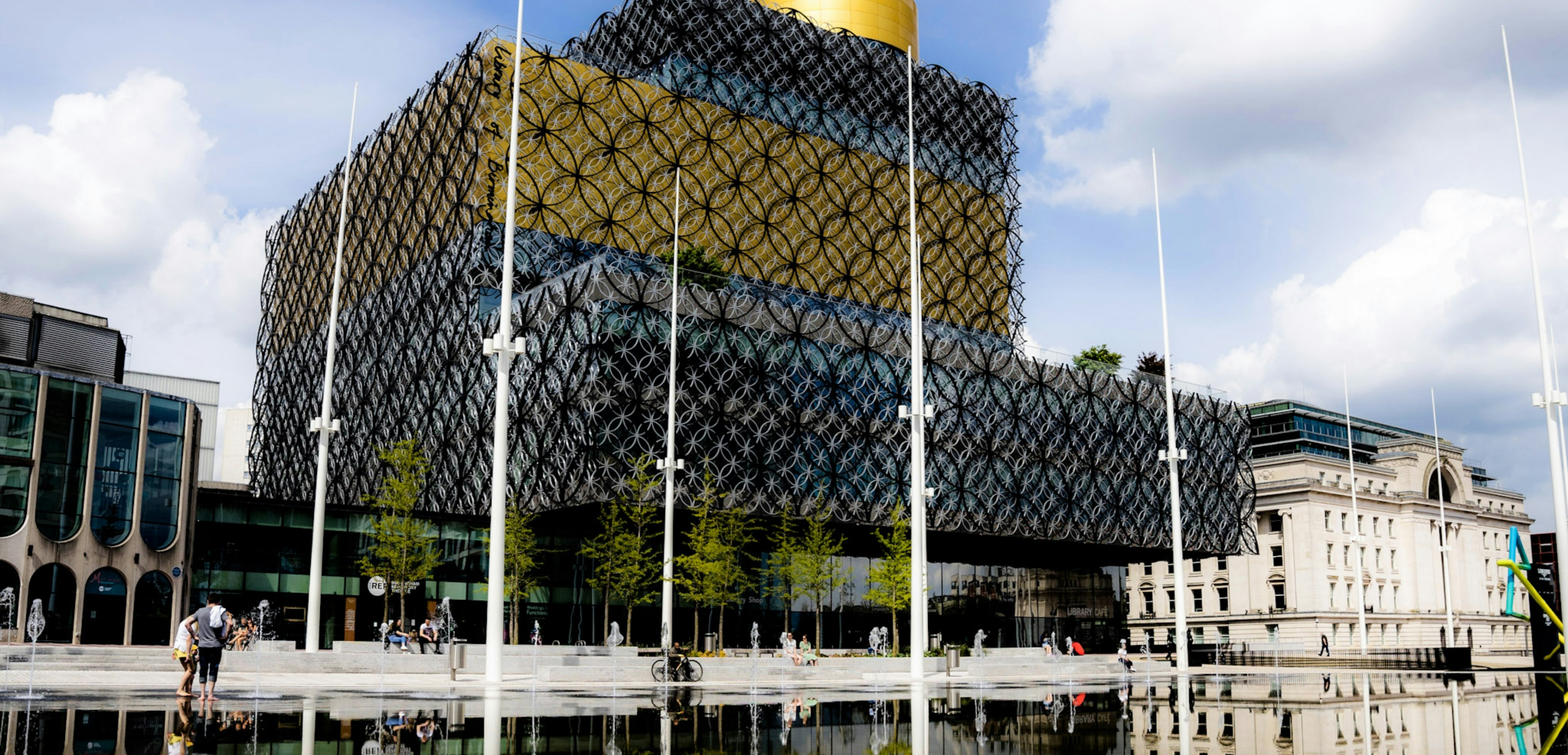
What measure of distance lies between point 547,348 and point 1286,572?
80.8 metres

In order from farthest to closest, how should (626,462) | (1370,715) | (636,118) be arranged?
1. (636,118)
2. (626,462)
3. (1370,715)

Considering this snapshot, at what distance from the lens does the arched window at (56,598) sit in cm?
4491

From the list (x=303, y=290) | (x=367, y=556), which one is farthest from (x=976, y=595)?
(x=303, y=290)

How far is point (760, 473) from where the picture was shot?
195 ft

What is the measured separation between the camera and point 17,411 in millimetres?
45188

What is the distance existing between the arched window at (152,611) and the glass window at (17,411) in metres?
6.80

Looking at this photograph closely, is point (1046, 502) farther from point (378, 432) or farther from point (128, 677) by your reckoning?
point (128, 677)

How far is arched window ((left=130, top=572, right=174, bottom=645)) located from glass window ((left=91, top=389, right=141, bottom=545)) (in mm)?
2145

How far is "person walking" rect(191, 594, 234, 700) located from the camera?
2094 centimetres

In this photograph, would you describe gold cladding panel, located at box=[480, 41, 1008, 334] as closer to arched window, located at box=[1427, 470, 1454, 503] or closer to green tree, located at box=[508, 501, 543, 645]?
green tree, located at box=[508, 501, 543, 645]

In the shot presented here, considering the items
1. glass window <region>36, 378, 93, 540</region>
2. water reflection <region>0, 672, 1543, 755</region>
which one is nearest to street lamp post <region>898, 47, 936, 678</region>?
water reflection <region>0, 672, 1543, 755</region>

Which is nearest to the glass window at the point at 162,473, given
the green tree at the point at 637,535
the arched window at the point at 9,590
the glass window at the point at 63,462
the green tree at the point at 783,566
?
the glass window at the point at 63,462

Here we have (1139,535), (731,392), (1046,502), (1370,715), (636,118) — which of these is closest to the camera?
(1370,715)

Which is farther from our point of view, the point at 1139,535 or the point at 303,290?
the point at 303,290
